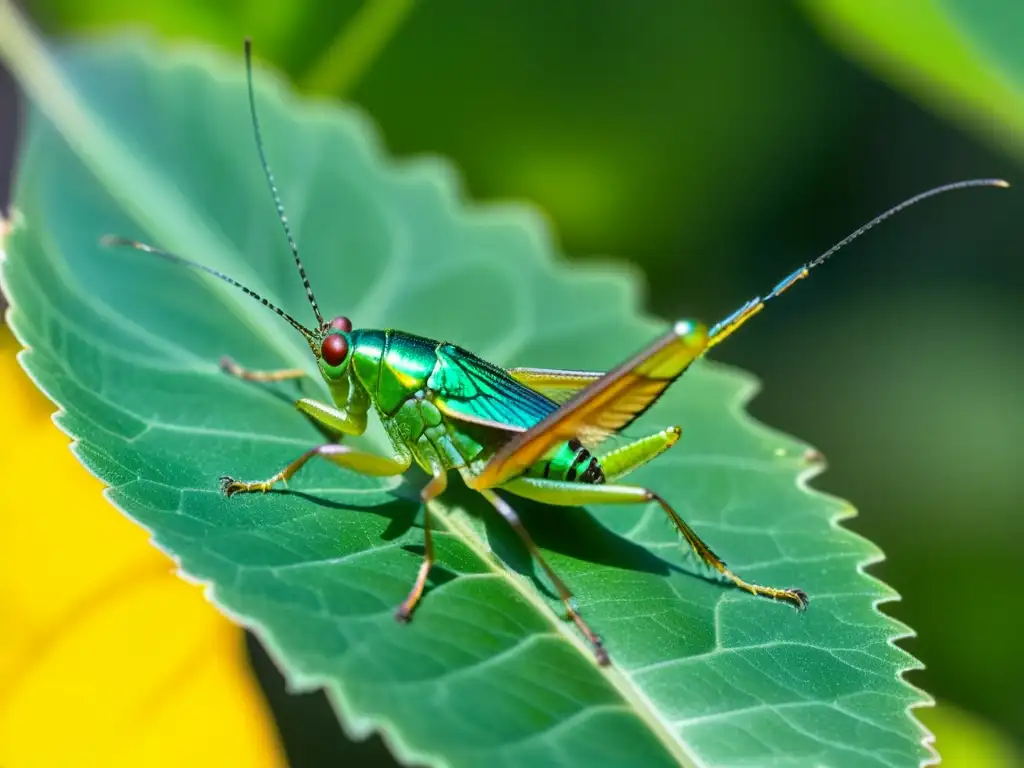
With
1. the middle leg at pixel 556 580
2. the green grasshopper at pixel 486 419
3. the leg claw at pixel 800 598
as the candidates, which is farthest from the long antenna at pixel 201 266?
the leg claw at pixel 800 598

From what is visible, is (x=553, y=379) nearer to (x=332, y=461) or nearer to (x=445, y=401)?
(x=445, y=401)

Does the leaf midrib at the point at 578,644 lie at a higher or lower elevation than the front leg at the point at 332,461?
lower

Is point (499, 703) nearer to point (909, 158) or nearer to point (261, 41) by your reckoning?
point (261, 41)

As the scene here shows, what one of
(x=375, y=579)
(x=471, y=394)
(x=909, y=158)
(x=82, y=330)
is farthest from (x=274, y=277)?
(x=909, y=158)

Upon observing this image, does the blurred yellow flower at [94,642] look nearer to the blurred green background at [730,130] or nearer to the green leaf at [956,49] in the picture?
Result: the blurred green background at [730,130]

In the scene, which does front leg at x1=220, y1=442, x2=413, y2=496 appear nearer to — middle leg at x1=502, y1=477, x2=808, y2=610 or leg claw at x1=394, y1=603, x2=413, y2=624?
middle leg at x1=502, y1=477, x2=808, y2=610

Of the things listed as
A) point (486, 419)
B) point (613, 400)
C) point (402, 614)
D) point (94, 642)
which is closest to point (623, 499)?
point (613, 400)
